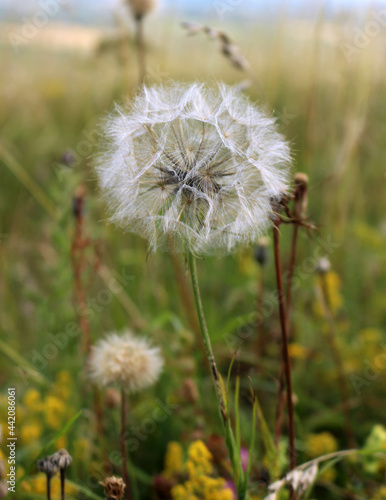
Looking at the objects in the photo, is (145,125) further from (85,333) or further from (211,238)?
(85,333)

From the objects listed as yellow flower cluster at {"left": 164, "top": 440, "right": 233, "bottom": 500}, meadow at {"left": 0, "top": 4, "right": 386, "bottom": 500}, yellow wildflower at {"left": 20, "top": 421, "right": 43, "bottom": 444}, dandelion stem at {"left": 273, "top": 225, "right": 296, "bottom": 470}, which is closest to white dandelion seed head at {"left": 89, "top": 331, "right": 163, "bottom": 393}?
meadow at {"left": 0, "top": 4, "right": 386, "bottom": 500}

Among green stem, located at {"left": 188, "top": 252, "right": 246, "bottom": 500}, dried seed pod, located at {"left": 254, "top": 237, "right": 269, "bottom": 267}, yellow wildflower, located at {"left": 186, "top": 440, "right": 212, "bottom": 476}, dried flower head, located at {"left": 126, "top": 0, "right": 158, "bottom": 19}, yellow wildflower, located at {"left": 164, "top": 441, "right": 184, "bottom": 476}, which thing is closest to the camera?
green stem, located at {"left": 188, "top": 252, "right": 246, "bottom": 500}

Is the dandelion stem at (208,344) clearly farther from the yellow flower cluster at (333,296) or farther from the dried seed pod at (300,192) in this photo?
the yellow flower cluster at (333,296)

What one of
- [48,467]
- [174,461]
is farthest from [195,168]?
[174,461]

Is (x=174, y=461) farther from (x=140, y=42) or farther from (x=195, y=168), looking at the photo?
(x=140, y=42)

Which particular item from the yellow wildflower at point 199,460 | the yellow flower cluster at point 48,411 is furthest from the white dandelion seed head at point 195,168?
the yellow flower cluster at point 48,411

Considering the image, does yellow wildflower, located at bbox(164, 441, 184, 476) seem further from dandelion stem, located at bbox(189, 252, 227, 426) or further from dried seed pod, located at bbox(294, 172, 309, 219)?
dried seed pod, located at bbox(294, 172, 309, 219)

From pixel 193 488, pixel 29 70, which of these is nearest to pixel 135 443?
pixel 193 488
